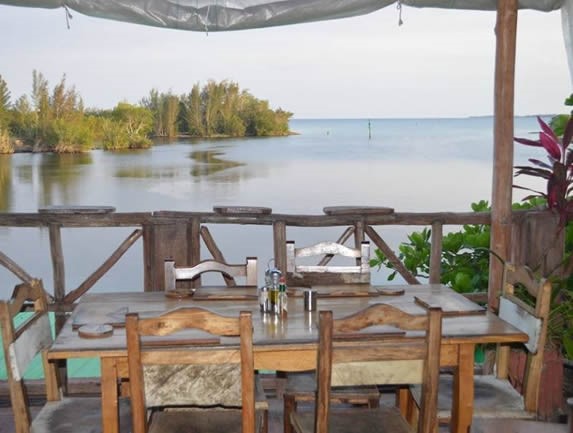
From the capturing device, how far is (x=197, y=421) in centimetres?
274

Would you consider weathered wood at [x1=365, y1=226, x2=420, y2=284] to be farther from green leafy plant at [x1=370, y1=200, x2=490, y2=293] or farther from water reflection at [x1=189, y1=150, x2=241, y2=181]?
water reflection at [x1=189, y1=150, x2=241, y2=181]

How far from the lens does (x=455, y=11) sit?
4.24m

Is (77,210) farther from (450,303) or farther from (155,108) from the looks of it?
(450,303)

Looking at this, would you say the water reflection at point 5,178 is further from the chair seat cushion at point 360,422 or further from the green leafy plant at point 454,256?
the chair seat cushion at point 360,422

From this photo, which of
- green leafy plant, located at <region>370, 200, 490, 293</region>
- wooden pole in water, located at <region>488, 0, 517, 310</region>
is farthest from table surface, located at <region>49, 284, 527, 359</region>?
green leafy plant, located at <region>370, 200, 490, 293</region>

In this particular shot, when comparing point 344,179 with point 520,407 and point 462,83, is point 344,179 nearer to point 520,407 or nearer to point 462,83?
point 462,83

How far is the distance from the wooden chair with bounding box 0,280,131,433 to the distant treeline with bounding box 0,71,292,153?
2.44 metres

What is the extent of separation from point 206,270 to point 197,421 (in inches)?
35.9

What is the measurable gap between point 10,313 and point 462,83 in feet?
17.1

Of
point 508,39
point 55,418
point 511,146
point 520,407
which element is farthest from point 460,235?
point 55,418

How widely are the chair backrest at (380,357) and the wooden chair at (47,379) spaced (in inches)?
32.3

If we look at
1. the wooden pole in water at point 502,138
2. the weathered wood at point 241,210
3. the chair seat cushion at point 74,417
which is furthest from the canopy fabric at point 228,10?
the chair seat cushion at point 74,417

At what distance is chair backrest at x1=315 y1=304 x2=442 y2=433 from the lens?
2.37 meters

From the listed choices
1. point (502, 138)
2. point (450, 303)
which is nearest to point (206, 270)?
point (450, 303)
